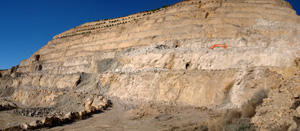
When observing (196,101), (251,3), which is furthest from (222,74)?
(251,3)

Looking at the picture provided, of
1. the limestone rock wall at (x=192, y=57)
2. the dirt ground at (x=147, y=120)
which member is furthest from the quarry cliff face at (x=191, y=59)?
the dirt ground at (x=147, y=120)

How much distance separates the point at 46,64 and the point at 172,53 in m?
26.9

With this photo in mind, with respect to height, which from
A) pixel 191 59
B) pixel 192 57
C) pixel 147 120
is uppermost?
pixel 192 57

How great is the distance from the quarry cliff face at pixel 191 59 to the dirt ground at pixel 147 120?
2.63 meters

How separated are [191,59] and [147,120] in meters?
8.79

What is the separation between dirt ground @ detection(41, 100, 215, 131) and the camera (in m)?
9.34

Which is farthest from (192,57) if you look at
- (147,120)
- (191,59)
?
(147,120)

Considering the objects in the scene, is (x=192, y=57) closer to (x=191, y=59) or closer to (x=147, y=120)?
(x=191, y=59)

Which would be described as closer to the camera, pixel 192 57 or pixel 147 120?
pixel 147 120

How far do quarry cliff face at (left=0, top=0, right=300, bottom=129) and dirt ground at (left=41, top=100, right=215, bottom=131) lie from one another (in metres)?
2.63

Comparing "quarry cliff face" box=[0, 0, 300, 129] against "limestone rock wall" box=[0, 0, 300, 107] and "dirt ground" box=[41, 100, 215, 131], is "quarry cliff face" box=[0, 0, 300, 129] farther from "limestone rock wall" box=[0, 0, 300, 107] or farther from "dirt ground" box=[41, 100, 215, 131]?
"dirt ground" box=[41, 100, 215, 131]

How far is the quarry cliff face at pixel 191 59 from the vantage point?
537 inches

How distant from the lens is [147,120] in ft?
34.8

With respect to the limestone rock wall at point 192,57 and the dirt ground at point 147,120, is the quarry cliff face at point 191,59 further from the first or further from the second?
the dirt ground at point 147,120
